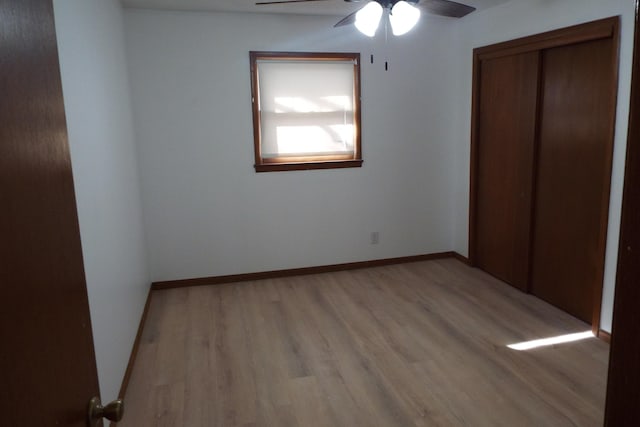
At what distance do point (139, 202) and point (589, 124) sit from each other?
11.4 ft

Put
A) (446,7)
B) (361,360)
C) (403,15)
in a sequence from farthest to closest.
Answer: (361,360) < (446,7) < (403,15)

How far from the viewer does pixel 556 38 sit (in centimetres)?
338

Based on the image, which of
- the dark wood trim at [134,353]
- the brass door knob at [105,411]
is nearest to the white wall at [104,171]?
the dark wood trim at [134,353]

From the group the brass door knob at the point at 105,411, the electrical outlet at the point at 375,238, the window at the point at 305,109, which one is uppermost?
the window at the point at 305,109

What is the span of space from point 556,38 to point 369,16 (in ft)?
5.48

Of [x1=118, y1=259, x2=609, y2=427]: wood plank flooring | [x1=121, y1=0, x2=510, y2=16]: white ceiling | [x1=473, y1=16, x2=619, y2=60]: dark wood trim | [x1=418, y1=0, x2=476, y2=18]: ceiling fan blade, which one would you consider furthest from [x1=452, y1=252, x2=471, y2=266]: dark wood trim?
[x1=418, y1=0, x2=476, y2=18]: ceiling fan blade

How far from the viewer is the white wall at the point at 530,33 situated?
2.86 meters

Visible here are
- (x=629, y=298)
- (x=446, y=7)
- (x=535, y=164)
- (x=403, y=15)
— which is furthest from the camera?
(x=535, y=164)

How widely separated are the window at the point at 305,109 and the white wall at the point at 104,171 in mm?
1170

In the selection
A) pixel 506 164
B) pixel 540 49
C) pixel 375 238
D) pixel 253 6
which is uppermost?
pixel 253 6

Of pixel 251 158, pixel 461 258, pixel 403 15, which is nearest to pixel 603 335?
pixel 461 258

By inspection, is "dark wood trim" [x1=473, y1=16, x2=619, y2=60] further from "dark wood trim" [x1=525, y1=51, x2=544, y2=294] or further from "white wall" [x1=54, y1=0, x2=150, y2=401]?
"white wall" [x1=54, y1=0, x2=150, y2=401]

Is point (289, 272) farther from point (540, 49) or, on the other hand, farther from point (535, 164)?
point (540, 49)

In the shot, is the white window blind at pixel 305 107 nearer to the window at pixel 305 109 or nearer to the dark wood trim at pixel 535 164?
the window at pixel 305 109
